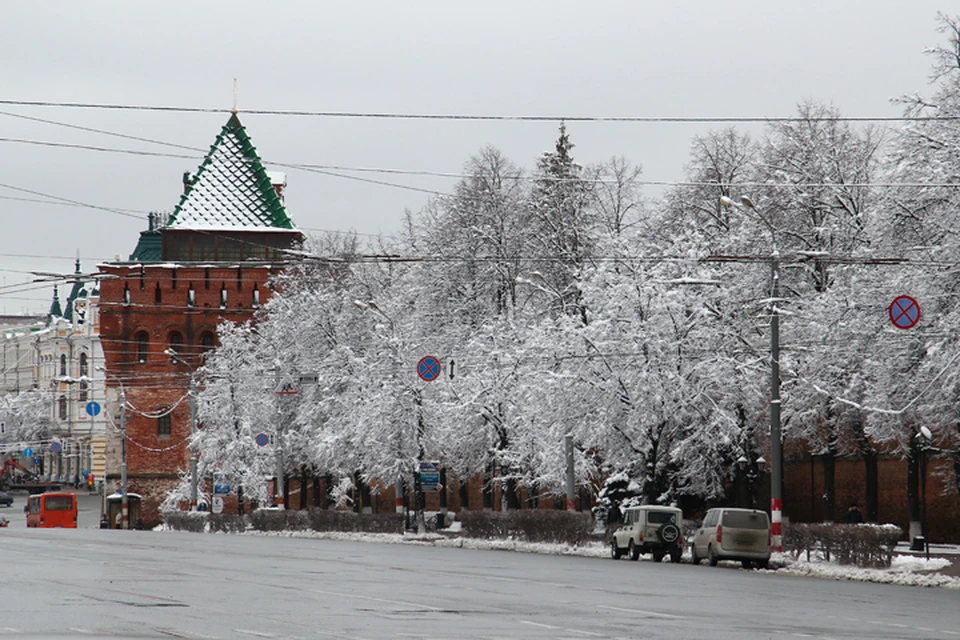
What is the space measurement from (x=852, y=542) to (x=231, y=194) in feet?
213

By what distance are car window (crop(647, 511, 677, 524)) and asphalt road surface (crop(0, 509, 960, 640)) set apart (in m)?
6.08

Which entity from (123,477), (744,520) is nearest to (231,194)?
(123,477)

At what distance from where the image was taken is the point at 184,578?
79.4ft

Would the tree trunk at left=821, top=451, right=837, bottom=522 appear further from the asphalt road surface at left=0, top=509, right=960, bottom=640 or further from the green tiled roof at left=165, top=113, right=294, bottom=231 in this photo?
the green tiled roof at left=165, top=113, right=294, bottom=231

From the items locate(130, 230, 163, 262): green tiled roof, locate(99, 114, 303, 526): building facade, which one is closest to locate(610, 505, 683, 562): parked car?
locate(99, 114, 303, 526): building facade

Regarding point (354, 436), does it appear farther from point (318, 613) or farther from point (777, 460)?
point (318, 613)

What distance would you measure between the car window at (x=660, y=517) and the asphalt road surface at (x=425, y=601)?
6079 mm

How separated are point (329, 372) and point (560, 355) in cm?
1970

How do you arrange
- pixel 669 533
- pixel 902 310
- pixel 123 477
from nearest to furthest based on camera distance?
1. pixel 902 310
2. pixel 669 533
3. pixel 123 477

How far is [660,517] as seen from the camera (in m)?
39.6

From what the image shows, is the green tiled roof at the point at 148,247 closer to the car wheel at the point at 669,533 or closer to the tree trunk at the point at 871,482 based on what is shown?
the tree trunk at the point at 871,482

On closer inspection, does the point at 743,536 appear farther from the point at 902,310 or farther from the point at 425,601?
the point at 425,601

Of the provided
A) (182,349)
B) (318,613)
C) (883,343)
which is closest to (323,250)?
(182,349)

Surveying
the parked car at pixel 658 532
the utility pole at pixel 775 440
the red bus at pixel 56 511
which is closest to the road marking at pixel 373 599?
the utility pole at pixel 775 440
